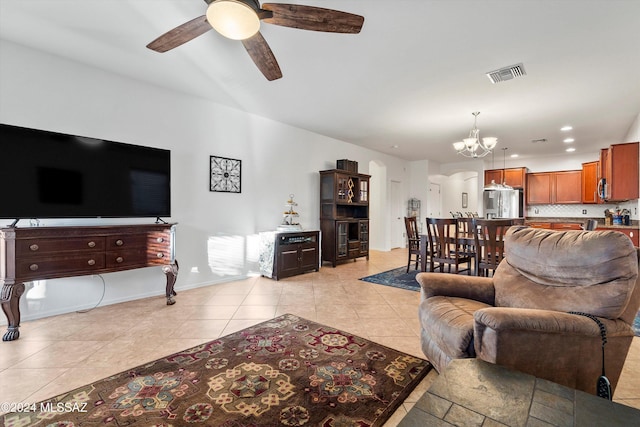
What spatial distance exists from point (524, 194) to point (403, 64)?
709 cm

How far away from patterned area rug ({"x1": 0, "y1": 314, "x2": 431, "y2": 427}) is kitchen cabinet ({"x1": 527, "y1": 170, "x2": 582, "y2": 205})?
8168mm

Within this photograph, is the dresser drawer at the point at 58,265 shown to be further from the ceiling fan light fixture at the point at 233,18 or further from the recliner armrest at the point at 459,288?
the recliner armrest at the point at 459,288

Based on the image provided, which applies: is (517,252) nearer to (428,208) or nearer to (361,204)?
(361,204)

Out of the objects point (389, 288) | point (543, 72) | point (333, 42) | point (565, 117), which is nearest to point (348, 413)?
point (389, 288)

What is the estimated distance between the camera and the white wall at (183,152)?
2906mm

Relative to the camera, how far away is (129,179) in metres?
3.24

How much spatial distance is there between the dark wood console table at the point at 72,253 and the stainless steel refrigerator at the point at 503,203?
8021 mm

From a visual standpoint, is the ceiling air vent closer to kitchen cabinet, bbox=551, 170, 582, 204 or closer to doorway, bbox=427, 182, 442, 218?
doorway, bbox=427, 182, 442, 218

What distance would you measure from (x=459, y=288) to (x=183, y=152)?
12.1ft

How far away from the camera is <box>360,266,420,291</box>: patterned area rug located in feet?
13.7

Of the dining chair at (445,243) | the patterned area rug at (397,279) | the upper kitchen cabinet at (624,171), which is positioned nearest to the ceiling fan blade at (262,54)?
the dining chair at (445,243)

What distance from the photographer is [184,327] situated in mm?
2680

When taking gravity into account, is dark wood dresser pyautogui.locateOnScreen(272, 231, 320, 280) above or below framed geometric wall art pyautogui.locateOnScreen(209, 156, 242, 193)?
below

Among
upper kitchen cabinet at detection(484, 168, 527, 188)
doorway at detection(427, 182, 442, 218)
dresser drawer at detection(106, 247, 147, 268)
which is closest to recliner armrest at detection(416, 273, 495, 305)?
dresser drawer at detection(106, 247, 147, 268)
